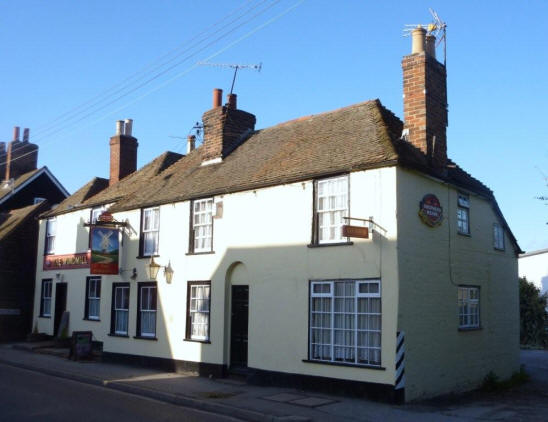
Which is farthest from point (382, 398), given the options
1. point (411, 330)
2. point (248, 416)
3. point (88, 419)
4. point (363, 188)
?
point (88, 419)

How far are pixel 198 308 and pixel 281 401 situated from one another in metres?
5.35

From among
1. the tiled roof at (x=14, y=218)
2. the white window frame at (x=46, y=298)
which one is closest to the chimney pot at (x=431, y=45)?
the white window frame at (x=46, y=298)

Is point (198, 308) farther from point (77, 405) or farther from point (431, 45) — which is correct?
point (431, 45)

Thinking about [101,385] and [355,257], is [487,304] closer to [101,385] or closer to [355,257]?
[355,257]

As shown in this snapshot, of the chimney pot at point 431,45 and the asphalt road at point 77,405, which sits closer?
the asphalt road at point 77,405

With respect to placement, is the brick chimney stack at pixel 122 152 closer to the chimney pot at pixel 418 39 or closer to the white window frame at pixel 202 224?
the white window frame at pixel 202 224

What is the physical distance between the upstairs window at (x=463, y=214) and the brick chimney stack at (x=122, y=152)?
15014mm

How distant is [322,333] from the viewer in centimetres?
1384

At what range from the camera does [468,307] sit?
15.4 m

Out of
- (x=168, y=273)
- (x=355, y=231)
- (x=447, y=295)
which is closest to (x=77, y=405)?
(x=168, y=273)

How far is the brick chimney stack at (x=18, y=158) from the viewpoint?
33.9 m

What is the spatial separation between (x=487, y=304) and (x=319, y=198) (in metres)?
5.84

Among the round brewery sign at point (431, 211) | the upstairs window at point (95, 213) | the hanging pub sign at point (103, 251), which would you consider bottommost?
the hanging pub sign at point (103, 251)

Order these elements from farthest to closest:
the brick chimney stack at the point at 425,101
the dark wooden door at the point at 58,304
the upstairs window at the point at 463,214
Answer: the dark wooden door at the point at 58,304, the upstairs window at the point at 463,214, the brick chimney stack at the point at 425,101
